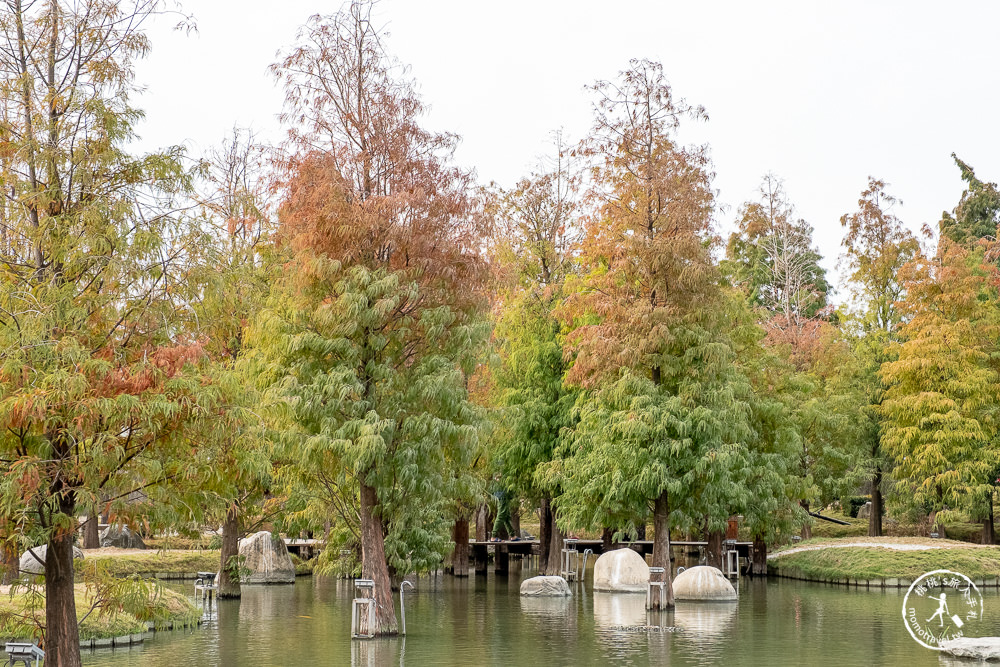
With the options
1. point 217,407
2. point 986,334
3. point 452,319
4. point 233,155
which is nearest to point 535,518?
point 986,334

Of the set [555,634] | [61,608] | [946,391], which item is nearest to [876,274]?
[946,391]

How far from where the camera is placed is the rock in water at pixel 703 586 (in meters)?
25.8

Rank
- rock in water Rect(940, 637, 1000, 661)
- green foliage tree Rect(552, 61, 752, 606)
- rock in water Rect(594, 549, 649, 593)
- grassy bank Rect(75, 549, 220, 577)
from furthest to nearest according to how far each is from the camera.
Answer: grassy bank Rect(75, 549, 220, 577)
rock in water Rect(594, 549, 649, 593)
green foliage tree Rect(552, 61, 752, 606)
rock in water Rect(940, 637, 1000, 661)

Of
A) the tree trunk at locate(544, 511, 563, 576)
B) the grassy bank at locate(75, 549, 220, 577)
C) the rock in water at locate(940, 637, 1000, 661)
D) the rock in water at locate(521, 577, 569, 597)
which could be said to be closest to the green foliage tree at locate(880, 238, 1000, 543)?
the tree trunk at locate(544, 511, 563, 576)

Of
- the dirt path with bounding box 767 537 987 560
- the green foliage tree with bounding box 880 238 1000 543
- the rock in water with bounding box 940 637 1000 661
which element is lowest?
the dirt path with bounding box 767 537 987 560

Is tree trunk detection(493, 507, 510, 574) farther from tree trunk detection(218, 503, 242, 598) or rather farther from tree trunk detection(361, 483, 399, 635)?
tree trunk detection(361, 483, 399, 635)

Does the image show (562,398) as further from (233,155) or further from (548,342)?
(233,155)

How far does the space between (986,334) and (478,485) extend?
75.1 feet

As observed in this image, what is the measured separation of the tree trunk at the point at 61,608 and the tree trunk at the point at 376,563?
8032mm

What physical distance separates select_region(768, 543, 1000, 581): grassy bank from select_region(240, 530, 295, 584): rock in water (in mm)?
17113

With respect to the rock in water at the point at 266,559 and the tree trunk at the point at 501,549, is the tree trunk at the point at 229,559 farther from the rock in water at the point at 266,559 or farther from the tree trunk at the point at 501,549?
the tree trunk at the point at 501,549

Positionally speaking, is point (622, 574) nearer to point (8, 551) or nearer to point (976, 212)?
point (8, 551)

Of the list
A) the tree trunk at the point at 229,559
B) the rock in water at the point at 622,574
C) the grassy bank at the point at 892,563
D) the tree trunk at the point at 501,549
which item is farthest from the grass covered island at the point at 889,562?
the tree trunk at the point at 229,559

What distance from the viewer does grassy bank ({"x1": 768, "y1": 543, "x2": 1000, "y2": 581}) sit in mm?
29578
